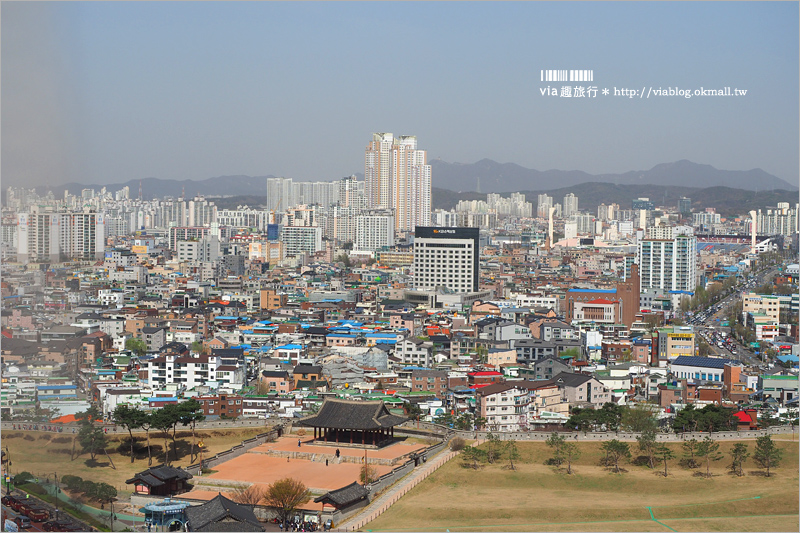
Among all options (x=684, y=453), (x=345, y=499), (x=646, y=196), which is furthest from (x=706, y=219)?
(x=345, y=499)

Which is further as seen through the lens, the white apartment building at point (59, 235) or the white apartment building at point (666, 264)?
the white apartment building at point (666, 264)

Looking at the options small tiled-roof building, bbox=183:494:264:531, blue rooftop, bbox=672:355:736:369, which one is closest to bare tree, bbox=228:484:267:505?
small tiled-roof building, bbox=183:494:264:531

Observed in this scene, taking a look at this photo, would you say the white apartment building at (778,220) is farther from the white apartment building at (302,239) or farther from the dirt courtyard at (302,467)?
the dirt courtyard at (302,467)

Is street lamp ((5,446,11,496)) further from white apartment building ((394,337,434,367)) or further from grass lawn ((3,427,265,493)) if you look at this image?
white apartment building ((394,337,434,367))

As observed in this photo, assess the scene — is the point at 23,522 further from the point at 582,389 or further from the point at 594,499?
the point at 582,389

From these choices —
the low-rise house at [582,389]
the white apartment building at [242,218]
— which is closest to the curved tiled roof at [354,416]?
the low-rise house at [582,389]

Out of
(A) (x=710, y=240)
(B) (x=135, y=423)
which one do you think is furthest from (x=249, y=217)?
(B) (x=135, y=423)
